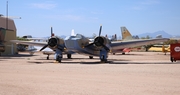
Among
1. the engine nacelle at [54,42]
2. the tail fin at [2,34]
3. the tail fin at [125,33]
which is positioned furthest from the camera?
the tail fin at [125,33]

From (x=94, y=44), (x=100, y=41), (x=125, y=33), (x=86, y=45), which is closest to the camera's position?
(x=100, y=41)

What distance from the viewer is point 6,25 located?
6291 centimetres

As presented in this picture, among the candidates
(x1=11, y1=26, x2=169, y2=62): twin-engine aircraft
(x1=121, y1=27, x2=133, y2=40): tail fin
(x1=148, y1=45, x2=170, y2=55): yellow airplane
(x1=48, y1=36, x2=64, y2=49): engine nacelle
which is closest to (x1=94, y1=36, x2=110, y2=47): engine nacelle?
(x1=11, y1=26, x2=169, y2=62): twin-engine aircraft

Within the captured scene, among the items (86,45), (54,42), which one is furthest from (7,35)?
(86,45)

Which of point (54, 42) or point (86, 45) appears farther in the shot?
point (54, 42)

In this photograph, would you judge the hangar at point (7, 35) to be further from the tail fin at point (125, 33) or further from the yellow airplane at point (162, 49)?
the yellow airplane at point (162, 49)

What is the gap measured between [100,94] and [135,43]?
20.9 m

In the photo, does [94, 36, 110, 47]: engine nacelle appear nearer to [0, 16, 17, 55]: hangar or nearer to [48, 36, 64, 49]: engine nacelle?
[48, 36, 64, 49]: engine nacelle

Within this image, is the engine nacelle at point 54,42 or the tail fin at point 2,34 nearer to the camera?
the engine nacelle at point 54,42

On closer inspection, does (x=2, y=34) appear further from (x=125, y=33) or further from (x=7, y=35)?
(x=125, y=33)

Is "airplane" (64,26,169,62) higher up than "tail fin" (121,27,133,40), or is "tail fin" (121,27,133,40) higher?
"tail fin" (121,27,133,40)

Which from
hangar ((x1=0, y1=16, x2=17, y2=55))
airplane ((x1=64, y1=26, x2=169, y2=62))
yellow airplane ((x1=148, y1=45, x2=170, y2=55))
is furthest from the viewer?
hangar ((x1=0, y1=16, x2=17, y2=55))

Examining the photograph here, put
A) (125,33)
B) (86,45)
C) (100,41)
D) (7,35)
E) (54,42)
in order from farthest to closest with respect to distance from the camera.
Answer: (125,33) → (7,35) → (54,42) → (86,45) → (100,41)

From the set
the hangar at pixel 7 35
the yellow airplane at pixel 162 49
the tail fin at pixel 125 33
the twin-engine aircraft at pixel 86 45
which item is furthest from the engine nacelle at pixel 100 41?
the tail fin at pixel 125 33
